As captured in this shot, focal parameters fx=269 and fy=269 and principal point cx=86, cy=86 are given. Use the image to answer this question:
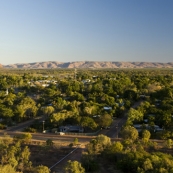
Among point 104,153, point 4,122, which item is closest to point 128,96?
point 4,122

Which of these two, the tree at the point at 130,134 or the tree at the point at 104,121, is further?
the tree at the point at 104,121

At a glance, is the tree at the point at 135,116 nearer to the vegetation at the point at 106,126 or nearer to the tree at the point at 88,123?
the vegetation at the point at 106,126

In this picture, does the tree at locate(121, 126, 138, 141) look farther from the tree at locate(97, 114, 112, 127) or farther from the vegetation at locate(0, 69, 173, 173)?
the tree at locate(97, 114, 112, 127)

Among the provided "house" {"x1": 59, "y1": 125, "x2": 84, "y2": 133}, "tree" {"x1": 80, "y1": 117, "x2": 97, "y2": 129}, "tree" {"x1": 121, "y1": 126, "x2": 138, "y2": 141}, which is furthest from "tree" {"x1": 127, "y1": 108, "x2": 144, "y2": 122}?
"tree" {"x1": 121, "y1": 126, "x2": 138, "y2": 141}

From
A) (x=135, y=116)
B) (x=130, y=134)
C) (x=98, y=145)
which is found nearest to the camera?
(x=98, y=145)

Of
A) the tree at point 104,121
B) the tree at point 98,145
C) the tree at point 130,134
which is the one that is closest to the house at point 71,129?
the tree at point 104,121

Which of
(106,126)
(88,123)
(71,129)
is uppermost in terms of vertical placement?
(88,123)

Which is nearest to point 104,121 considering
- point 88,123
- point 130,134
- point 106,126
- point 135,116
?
point 106,126

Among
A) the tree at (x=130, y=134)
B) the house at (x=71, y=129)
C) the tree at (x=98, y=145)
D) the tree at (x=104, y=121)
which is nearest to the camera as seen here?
the tree at (x=98, y=145)

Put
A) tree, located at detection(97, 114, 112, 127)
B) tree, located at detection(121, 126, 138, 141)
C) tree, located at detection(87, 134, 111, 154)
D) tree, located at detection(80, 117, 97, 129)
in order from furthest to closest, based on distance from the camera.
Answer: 1. tree, located at detection(97, 114, 112, 127)
2. tree, located at detection(80, 117, 97, 129)
3. tree, located at detection(121, 126, 138, 141)
4. tree, located at detection(87, 134, 111, 154)

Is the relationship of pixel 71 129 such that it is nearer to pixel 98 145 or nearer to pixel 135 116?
pixel 135 116

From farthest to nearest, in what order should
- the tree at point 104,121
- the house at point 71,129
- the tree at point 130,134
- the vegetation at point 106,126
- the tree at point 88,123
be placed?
the tree at point 104,121, the house at point 71,129, the tree at point 88,123, the tree at point 130,134, the vegetation at point 106,126

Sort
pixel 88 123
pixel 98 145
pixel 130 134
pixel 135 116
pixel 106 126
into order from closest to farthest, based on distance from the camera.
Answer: pixel 98 145, pixel 130 134, pixel 88 123, pixel 106 126, pixel 135 116
